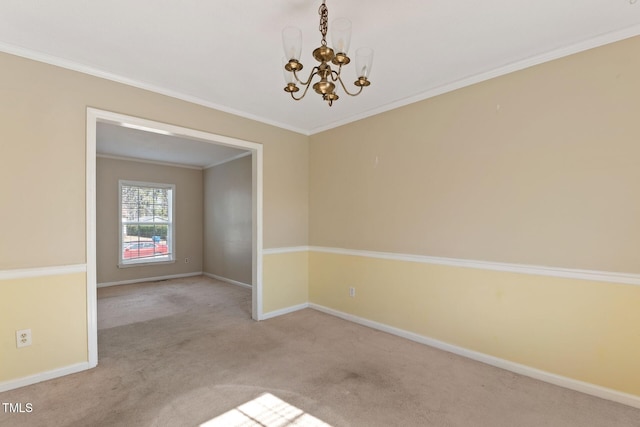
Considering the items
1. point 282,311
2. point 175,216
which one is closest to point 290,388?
point 282,311

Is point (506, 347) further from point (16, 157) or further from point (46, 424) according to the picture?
point (16, 157)

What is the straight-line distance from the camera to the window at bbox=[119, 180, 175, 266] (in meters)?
6.33

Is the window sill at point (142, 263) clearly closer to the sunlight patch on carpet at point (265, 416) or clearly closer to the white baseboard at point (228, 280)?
the white baseboard at point (228, 280)

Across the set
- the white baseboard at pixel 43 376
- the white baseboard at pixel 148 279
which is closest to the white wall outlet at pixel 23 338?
the white baseboard at pixel 43 376

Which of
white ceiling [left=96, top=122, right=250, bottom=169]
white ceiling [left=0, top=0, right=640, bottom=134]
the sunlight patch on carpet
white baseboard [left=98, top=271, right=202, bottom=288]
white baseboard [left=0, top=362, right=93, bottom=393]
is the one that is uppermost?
white ceiling [left=0, top=0, right=640, bottom=134]

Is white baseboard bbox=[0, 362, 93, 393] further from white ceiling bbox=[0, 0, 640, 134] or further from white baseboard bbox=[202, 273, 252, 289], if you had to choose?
white baseboard bbox=[202, 273, 252, 289]

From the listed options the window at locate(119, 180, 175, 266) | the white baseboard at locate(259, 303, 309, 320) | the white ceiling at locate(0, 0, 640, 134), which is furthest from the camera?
the window at locate(119, 180, 175, 266)

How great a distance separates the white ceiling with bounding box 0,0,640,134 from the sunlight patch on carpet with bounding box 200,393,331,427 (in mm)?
2639

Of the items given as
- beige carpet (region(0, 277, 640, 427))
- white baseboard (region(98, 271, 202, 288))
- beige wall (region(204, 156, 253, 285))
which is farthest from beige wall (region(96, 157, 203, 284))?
beige carpet (region(0, 277, 640, 427))

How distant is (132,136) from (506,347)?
547 centimetres

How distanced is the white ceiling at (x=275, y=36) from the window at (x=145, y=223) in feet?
13.8

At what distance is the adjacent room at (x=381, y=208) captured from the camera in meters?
2.03

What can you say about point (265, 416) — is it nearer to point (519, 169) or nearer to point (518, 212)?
point (518, 212)

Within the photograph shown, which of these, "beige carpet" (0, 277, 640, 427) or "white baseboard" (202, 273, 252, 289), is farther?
"white baseboard" (202, 273, 252, 289)
